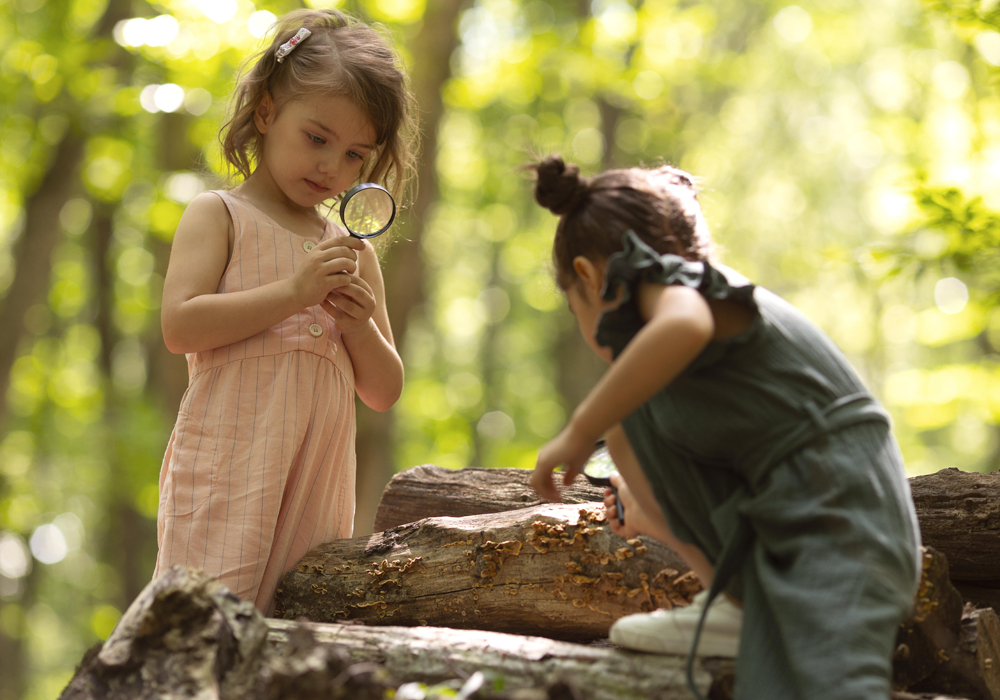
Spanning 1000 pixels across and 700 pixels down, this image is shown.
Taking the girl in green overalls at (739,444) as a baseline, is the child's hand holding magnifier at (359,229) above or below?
above

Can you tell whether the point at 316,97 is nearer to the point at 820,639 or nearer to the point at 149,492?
the point at 820,639

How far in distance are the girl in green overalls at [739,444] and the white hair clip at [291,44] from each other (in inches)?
48.9

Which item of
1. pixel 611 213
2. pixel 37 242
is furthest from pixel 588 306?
pixel 37 242

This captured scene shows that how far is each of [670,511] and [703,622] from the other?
0.83ft

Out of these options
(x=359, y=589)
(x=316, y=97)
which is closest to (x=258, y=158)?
(x=316, y=97)

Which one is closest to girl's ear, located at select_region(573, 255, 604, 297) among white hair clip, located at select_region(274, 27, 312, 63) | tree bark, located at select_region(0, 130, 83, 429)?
white hair clip, located at select_region(274, 27, 312, 63)

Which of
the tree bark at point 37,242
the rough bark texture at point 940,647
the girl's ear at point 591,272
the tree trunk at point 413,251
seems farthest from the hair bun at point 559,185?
the tree bark at point 37,242

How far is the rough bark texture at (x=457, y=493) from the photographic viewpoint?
2.80 metres

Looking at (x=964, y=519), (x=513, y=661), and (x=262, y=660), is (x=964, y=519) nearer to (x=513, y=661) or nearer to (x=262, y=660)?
(x=513, y=661)

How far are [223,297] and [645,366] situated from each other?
4.59ft

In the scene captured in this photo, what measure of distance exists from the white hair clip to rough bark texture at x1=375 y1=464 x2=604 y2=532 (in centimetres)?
160

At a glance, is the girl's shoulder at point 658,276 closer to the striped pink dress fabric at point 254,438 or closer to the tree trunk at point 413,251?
the striped pink dress fabric at point 254,438

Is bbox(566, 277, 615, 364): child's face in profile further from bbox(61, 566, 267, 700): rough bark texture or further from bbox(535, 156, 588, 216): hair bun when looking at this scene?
bbox(61, 566, 267, 700): rough bark texture

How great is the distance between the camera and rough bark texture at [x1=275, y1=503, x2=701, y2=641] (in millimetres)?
2176
